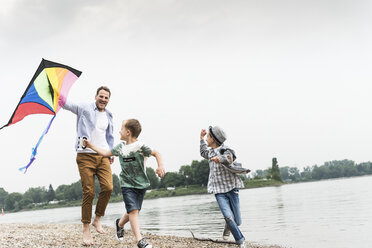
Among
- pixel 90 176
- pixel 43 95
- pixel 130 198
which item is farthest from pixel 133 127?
pixel 43 95

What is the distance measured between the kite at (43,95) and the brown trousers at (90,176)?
0.93 meters

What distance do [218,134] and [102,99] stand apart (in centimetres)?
202

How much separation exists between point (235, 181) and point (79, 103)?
2.88 meters

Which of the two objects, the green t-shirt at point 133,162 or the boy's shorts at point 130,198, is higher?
the green t-shirt at point 133,162

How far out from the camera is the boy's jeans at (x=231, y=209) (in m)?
4.92

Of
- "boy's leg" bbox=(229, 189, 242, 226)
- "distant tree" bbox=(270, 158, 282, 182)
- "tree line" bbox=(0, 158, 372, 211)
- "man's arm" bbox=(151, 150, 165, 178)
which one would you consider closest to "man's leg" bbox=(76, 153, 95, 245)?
"man's arm" bbox=(151, 150, 165, 178)

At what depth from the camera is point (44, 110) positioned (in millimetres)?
5289

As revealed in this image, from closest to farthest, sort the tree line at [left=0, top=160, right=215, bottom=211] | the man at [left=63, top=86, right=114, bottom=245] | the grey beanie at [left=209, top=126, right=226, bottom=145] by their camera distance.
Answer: the man at [left=63, top=86, right=114, bottom=245], the grey beanie at [left=209, top=126, right=226, bottom=145], the tree line at [left=0, top=160, right=215, bottom=211]

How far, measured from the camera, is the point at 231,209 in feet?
17.4

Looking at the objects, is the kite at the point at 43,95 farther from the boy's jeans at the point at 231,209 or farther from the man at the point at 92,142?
the boy's jeans at the point at 231,209

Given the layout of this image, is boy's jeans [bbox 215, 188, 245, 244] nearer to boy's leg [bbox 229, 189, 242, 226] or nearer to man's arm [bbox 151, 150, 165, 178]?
boy's leg [bbox 229, 189, 242, 226]

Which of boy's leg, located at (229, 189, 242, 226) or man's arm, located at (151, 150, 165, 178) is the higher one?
man's arm, located at (151, 150, 165, 178)

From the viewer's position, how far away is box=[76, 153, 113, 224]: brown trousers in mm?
5000

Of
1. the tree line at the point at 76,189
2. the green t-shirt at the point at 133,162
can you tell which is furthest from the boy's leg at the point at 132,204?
the tree line at the point at 76,189
